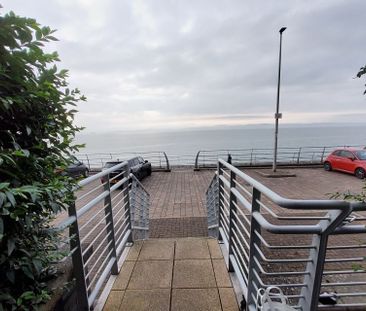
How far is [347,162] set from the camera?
41.2 ft

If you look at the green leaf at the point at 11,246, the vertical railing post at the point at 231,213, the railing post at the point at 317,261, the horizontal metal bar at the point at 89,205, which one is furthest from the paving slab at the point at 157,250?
the green leaf at the point at 11,246

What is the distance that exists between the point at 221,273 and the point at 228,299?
426mm

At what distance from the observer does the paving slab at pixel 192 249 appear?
3170 mm

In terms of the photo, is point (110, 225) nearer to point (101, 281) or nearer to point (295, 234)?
point (101, 281)

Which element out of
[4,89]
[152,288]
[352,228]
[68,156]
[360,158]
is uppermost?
[4,89]

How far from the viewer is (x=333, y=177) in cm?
1237

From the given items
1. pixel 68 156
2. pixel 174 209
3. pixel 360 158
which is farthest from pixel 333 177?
pixel 68 156

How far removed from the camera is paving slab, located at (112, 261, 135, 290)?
2555mm

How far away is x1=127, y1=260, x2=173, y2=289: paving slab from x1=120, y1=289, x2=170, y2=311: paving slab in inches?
3.6

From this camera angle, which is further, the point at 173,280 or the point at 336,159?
the point at 336,159

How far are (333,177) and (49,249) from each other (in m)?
14.1

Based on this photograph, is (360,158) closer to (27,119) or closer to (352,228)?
(352,228)

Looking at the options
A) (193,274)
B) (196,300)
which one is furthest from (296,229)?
(193,274)

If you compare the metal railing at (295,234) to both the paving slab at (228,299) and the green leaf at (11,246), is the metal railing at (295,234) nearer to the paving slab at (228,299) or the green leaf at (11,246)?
the paving slab at (228,299)
